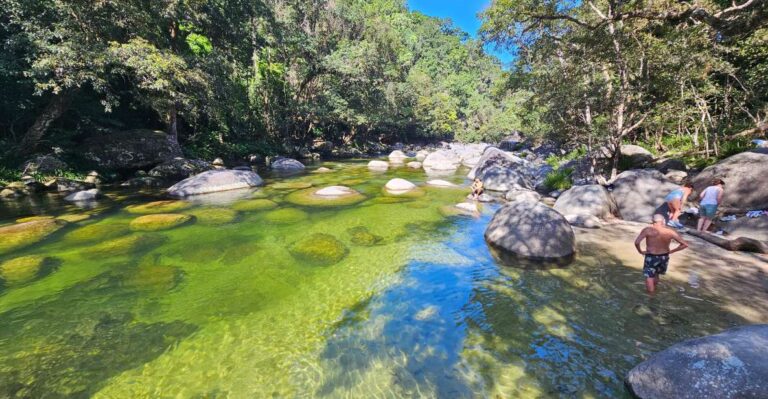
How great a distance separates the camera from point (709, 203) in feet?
27.8

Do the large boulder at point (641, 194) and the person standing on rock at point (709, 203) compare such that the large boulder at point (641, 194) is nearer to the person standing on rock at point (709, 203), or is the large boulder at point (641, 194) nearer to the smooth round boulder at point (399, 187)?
the person standing on rock at point (709, 203)

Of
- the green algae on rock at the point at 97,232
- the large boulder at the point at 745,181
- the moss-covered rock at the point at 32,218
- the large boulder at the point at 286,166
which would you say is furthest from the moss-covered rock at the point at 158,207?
the large boulder at the point at 745,181

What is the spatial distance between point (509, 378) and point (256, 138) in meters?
31.1

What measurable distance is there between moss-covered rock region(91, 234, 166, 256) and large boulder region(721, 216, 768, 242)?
14.6 meters

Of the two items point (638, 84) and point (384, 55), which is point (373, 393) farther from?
point (384, 55)

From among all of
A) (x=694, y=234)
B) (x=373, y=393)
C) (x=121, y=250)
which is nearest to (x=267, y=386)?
(x=373, y=393)

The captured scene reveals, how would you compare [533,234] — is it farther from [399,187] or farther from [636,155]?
[636,155]

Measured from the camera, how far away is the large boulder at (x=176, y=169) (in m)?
18.6

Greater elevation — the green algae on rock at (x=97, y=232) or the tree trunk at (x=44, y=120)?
the tree trunk at (x=44, y=120)

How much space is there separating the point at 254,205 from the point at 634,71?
50.2 feet

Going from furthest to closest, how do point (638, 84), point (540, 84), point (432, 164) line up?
1. point (432, 164)
2. point (540, 84)
3. point (638, 84)

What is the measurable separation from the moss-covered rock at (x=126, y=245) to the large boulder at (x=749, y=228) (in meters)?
14.6

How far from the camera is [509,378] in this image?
401cm

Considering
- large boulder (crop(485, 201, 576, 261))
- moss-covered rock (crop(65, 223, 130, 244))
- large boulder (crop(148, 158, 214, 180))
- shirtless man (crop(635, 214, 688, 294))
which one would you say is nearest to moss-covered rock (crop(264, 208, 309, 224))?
moss-covered rock (crop(65, 223, 130, 244))
